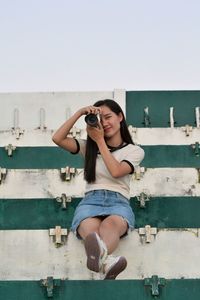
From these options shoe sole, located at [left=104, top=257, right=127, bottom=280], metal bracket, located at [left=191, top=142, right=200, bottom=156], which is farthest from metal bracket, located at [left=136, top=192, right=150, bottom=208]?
metal bracket, located at [left=191, top=142, right=200, bottom=156]

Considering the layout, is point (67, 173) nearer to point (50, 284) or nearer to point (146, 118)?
point (50, 284)

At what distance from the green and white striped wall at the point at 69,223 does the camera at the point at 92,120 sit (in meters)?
0.85

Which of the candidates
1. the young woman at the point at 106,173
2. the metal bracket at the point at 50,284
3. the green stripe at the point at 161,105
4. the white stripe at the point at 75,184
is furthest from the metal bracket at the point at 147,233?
the green stripe at the point at 161,105

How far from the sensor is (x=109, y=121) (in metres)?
5.66

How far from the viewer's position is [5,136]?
32.9ft

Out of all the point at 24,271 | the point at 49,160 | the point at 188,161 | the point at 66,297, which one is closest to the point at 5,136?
the point at 49,160

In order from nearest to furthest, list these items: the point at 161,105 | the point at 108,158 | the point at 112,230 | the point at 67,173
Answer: the point at 112,230
the point at 108,158
the point at 67,173
the point at 161,105

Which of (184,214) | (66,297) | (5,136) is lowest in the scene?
(66,297)

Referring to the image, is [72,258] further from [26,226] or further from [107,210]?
[26,226]


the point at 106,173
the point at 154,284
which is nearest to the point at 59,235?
the point at 106,173

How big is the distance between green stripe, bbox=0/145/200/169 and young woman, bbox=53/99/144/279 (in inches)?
116

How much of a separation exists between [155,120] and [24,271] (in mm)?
6549

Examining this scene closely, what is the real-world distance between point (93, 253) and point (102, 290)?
10.5 inches

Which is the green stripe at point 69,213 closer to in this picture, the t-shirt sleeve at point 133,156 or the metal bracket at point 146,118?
the t-shirt sleeve at point 133,156
